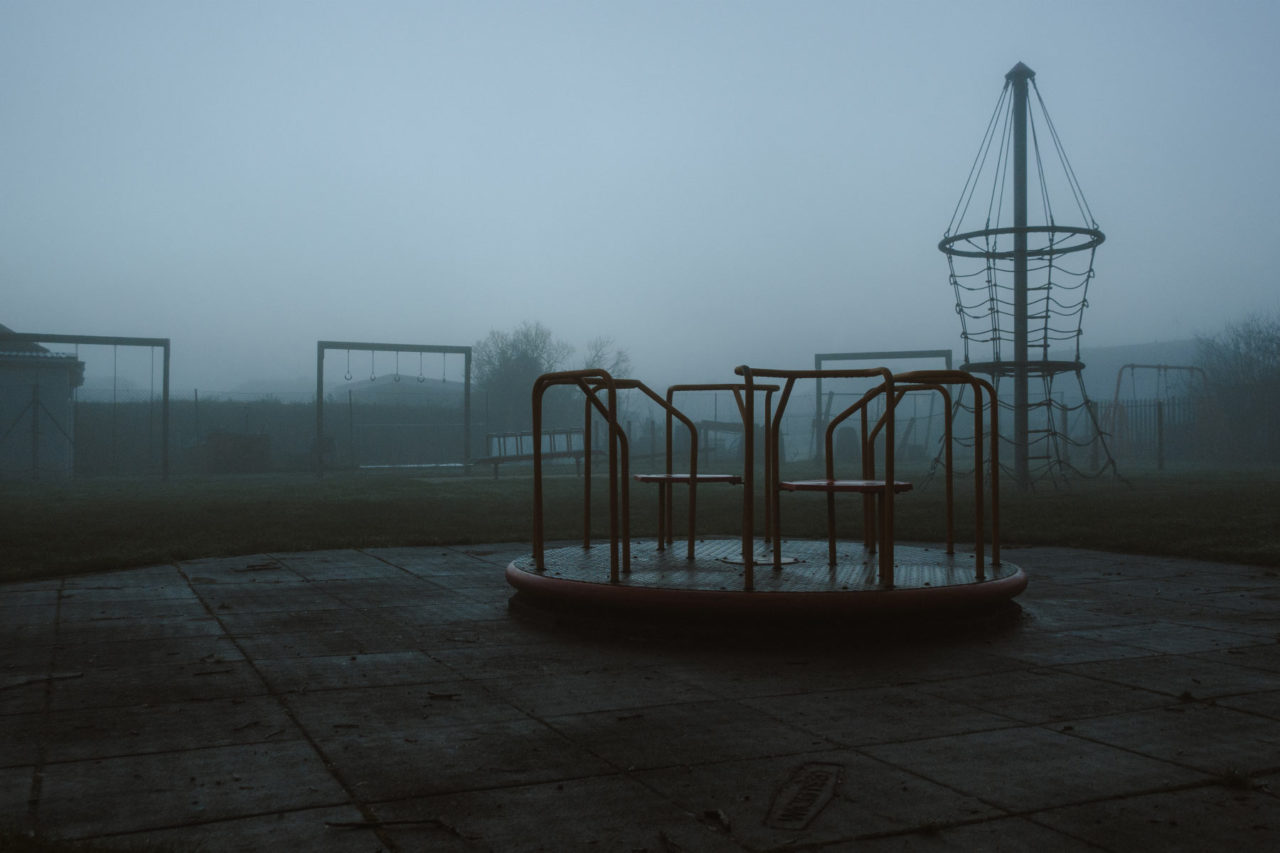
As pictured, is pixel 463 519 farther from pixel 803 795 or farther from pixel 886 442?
pixel 803 795

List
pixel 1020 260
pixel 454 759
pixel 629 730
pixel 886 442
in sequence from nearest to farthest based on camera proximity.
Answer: pixel 454 759, pixel 629 730, pixel 886 442, pixel 1020 260

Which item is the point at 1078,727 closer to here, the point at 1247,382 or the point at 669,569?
the point at 669,569

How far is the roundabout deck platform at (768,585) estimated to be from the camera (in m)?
4.07

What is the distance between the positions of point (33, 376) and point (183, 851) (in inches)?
1075

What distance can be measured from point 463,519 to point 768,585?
714cm

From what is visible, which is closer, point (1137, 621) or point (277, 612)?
point (1137, 621)

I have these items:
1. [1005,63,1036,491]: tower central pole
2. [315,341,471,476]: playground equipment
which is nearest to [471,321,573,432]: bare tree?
[315,341,471,476]: playground equipment

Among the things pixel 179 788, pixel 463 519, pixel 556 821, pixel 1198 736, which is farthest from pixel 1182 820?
pixel 463 519

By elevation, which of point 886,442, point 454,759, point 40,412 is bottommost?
point 454,759

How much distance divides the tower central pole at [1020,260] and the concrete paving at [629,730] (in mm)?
8836

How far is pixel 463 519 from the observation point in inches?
436

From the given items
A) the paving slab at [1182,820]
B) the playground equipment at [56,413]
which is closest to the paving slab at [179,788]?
the paving slab at [1182,820]

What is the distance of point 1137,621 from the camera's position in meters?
4.55

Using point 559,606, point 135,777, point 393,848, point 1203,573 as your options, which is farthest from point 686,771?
point 1203,573
